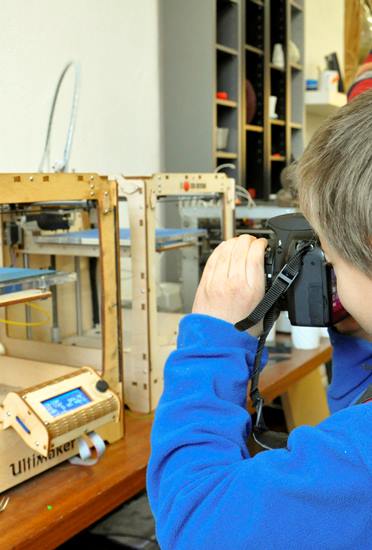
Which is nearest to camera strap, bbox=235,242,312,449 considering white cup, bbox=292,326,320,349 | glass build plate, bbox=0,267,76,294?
glass build plate, bbox=0,267,76,294

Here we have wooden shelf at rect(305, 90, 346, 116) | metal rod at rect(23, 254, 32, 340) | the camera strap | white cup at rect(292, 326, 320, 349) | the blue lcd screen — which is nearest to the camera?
the camera strap

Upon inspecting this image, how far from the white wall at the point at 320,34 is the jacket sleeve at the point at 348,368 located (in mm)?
3032

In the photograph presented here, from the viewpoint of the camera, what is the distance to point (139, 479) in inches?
40.1

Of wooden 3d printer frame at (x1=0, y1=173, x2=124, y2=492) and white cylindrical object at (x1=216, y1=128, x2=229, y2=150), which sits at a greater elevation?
white cylindrical object at (x1=216, y1=128, x2=229, y2=150)

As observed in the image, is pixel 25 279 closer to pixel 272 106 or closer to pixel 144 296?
pixel 144 296

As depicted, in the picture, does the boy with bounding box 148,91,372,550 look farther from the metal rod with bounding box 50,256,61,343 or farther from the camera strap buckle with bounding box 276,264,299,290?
the metal rod with bounding box 50,256,61,343

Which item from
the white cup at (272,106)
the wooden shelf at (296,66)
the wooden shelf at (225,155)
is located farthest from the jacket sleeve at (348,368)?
the wooden shelf at (296,66)

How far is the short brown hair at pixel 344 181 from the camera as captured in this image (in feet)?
1.60

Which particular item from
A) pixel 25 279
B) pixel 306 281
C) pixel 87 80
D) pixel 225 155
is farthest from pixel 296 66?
pixel 306 281

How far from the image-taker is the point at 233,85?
9.01 ft

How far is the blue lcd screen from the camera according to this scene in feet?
3.19

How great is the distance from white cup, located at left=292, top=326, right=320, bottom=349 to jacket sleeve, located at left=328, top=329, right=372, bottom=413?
0.87 m

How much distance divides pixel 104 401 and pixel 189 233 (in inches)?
20.7

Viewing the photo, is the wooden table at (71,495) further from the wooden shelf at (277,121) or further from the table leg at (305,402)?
Result: the wooden shelf at (277,121)
